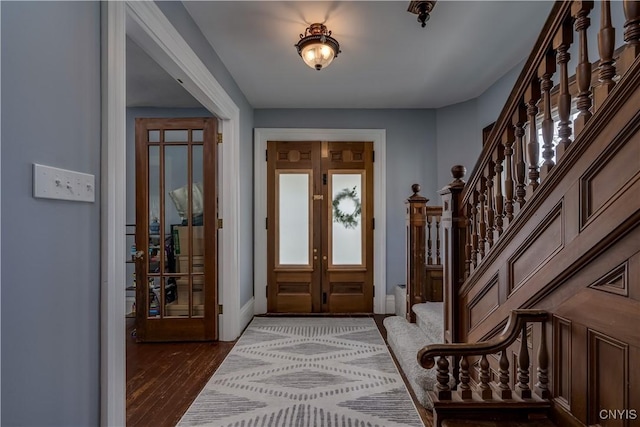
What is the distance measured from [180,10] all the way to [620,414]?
284 centimetres

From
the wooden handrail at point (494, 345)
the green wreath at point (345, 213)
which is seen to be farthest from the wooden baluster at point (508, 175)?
the green wreath at point (345, 213)

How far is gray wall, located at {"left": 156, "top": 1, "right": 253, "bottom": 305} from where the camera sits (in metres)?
2.33

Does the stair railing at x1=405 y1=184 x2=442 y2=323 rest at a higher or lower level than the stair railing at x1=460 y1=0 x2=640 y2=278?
lower

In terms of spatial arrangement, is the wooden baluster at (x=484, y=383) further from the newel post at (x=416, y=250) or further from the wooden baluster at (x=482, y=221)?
the newel post at (x=416, y=250)

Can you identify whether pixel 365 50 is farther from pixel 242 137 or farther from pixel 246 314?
pixel 246 314

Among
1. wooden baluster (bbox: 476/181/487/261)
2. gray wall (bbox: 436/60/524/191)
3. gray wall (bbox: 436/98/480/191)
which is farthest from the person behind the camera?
gray wall (bbox: 436/98/480/191)

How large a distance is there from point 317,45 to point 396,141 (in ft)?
6.69

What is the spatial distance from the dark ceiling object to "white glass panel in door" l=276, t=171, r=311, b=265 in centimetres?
231

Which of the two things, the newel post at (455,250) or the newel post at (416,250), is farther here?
the newel post at (416,250)

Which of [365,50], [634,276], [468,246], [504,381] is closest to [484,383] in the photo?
[504,381]

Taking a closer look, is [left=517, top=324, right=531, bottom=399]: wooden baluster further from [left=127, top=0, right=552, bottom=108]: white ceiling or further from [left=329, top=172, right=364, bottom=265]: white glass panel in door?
[left=329, top=172, right=364, bottom=265]: white glass panel in door

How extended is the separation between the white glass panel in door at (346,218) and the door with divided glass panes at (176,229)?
1560 mm

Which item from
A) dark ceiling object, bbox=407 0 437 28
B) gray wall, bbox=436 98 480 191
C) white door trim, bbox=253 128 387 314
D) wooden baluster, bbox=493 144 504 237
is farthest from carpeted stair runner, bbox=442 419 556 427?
gray wall, bbox=436 98 480 191

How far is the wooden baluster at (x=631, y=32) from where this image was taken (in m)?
1.03
